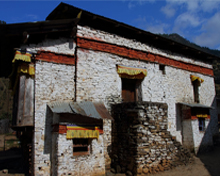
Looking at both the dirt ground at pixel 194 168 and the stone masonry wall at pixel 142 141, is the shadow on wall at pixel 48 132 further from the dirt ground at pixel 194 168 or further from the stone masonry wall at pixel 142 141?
the stone masonry wall at pixel 142 141

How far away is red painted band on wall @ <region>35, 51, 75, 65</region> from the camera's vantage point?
712 centimetres

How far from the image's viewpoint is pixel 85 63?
25.8ft

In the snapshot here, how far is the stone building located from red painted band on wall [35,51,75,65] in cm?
4

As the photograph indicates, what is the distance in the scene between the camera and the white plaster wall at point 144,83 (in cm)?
781

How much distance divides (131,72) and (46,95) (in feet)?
13.2

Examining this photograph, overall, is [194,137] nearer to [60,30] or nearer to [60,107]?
[60,107]

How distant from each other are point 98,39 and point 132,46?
6.38 feet

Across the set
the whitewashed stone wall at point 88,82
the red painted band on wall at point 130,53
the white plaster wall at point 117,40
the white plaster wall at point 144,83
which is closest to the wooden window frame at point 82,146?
the whitewashed stone wall at point 88,82

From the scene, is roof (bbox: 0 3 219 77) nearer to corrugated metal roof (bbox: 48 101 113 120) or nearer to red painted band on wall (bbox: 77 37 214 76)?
red painted band on wall (bbox: 77 37 214 76)

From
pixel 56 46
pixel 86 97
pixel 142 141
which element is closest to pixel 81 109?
pixel 86 97

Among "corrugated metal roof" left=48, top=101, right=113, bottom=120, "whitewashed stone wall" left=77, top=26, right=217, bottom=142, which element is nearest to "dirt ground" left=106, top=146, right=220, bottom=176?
"whitewashed stone wall" left=77, top=26, right=217, bottom=142

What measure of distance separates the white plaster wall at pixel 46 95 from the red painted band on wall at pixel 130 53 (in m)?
1.26

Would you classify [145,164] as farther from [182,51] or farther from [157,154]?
[182,51]

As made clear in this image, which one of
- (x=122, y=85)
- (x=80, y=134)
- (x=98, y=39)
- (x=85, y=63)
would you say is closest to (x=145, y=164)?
(x=80, y=134)
